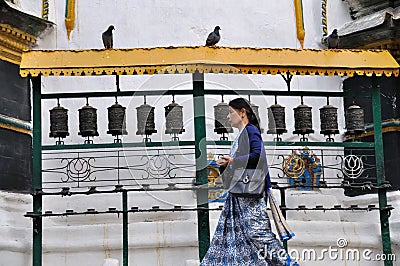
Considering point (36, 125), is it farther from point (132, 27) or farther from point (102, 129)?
point (132, 27)

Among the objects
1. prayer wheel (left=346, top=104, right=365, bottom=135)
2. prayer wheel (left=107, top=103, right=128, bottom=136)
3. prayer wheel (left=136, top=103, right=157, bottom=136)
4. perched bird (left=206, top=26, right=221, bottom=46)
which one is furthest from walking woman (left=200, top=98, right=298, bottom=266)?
prayer wheel (left=346, top=104, right=365, bottom=135)

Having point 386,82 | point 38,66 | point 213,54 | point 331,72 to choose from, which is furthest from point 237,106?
point 386,82

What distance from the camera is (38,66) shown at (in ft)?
21.2

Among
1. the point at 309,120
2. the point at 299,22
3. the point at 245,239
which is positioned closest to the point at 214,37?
the point at 309,120

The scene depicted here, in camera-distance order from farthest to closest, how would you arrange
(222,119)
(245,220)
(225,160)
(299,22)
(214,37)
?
(299,22) < (222,119) < (214,37) < (245,220) < (225,160)

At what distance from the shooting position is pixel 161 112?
7934 mm

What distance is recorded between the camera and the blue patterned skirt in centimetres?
575

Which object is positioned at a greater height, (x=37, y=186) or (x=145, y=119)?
(x=145, y=119)

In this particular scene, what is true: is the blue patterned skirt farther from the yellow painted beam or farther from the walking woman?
the yellow painted beam

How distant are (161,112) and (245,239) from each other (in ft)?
7.92

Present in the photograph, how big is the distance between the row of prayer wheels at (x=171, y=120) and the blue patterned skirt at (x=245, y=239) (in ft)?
3.62

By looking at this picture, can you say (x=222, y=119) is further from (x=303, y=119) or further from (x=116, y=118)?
(x=116, y=118)

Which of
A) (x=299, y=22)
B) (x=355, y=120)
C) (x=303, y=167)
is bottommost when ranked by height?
(x=303, y=167)

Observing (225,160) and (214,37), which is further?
(214,37)
